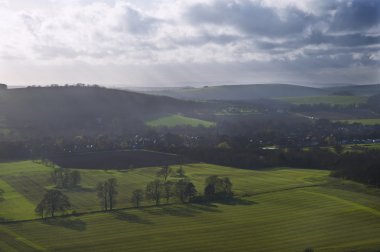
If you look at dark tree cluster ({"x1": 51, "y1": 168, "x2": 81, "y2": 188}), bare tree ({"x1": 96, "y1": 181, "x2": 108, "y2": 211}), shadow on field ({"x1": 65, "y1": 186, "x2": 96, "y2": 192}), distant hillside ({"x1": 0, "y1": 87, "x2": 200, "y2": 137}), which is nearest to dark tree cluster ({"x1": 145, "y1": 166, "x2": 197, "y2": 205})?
bare tree ({"x1": 96, "y1": 181, "x2": 108, "y2": 211})

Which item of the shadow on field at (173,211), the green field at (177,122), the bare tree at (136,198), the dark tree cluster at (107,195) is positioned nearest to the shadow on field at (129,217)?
the shadow on field at (173,211)

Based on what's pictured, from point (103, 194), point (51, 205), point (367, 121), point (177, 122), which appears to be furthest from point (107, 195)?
point (367, 121)

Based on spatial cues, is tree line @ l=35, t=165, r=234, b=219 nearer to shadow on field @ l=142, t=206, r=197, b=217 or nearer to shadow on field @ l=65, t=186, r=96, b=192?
shadow on field @ l=142, t=206, r=197, b=217

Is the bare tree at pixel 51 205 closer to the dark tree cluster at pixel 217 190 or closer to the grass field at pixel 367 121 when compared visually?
the dark tree cluster at pixel 217 190

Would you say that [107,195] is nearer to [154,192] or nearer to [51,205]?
[154,192]

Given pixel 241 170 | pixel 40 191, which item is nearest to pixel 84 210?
pixel 40 191
